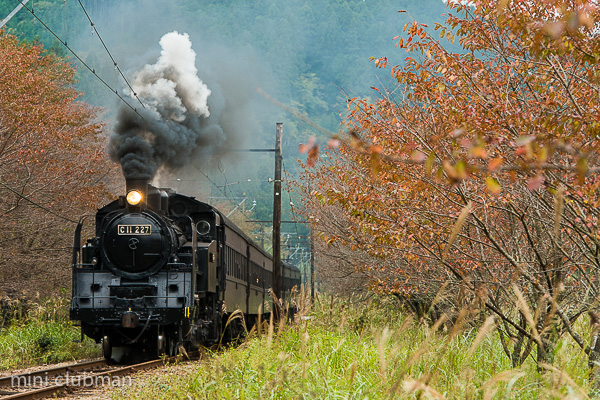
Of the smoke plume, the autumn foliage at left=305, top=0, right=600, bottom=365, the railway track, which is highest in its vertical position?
the smoke plume

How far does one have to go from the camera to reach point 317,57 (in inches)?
4264

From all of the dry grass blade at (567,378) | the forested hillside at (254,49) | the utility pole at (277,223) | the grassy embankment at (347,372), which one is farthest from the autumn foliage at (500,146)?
the forested hillside at (254,49)

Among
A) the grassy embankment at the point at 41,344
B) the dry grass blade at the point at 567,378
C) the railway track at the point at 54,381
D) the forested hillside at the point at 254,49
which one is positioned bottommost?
the railway track at the point at 54,381

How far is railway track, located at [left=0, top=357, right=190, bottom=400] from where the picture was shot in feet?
29.1

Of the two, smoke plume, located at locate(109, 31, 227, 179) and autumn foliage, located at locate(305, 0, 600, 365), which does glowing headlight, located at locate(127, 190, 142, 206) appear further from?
autumn foliage, located at locate(305, 0, 600, 365)

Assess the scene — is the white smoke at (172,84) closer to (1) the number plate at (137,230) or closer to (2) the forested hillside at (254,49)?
(2) the forested hillside at (254,49)

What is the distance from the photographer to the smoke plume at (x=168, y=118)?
1631cm

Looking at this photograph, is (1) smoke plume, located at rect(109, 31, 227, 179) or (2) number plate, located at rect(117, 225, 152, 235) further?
(1) smoke plume, located at rect(109, 31, 227, 179)

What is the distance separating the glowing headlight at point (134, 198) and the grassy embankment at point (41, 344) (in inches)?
113

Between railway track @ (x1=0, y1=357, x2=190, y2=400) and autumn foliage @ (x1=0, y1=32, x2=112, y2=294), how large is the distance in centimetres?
696

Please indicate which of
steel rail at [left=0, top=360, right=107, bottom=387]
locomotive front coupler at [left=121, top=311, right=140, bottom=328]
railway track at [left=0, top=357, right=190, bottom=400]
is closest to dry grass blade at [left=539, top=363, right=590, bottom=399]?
railway track at [left=0, top=357, right=190, bottom=400]

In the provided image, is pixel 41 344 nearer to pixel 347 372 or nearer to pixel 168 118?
pixel 168 118

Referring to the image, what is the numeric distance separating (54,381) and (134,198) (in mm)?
4299

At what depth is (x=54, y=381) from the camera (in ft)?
34.0
